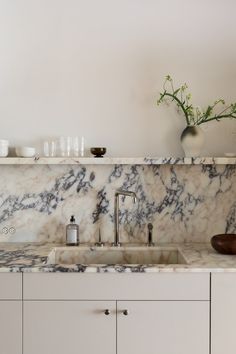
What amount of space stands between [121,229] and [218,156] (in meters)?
0.79

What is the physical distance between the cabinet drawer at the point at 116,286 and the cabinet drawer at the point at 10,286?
3 centimetres

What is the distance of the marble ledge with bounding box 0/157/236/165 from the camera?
8.51ft

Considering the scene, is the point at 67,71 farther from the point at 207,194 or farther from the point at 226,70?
the point at 207,194

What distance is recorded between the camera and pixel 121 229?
2.78m

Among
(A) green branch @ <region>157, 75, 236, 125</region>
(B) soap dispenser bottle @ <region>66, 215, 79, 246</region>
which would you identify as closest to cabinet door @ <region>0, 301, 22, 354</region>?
(B) soap dispenser bottle @ <region>66, 215, 79, 246</region>

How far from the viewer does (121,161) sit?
261 cm

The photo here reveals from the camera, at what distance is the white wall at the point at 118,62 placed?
2760 mm

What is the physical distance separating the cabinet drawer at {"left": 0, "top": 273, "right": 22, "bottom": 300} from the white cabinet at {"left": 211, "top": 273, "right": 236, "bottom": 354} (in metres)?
0.98

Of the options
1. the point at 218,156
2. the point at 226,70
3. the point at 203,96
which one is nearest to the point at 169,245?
the point at 218,156

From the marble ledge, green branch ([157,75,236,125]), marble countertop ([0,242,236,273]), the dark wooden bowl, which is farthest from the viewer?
green branch ([157,75,236,125])

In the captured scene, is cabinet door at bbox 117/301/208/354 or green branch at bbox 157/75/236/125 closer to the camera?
cabinet door at bbox 117/301/208/354

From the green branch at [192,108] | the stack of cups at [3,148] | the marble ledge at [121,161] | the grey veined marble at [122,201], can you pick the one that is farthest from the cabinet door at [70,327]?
the green branch at [192,108]

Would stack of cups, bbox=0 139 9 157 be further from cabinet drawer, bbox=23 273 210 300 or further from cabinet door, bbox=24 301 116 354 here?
cabinet door, bbox=24 301 116 354

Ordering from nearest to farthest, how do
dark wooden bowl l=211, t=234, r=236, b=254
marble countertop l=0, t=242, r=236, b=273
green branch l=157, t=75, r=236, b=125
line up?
marble countertop l=0, t=242, r=236, b=273, dark wooden bowl l=211, t=234, r=236, b=254, green branch l=157, t=75, r=236, b=125
